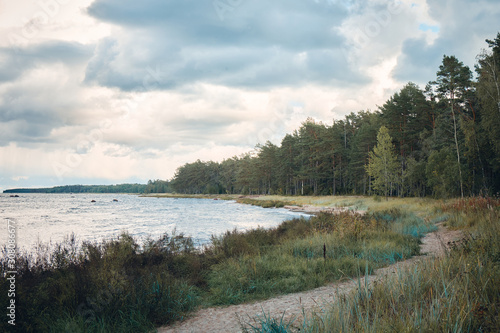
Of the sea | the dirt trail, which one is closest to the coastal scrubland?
the dirt trail

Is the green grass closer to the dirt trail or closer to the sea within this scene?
the dirt trail

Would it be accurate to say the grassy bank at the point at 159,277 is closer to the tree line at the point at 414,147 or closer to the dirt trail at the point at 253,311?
the dirt trail at the point at 253,311

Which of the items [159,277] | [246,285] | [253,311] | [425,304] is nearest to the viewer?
[425,304]

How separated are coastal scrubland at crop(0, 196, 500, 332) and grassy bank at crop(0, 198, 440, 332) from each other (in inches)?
0.9

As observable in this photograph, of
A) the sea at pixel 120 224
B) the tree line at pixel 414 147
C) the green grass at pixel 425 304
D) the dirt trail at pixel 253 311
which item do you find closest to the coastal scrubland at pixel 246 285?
the green grass at pixel 425 304

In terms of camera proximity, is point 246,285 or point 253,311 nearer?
point 253,311

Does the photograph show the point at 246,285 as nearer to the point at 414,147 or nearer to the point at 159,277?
the point at 159,277

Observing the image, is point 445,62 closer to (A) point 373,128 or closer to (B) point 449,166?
(B) point 449,166

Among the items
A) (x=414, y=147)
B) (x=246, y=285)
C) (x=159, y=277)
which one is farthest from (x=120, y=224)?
(x=414, y=147)

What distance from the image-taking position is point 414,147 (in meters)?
45.2

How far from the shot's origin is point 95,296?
221 inches

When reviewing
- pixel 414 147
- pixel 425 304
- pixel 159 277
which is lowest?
pixel 159 277

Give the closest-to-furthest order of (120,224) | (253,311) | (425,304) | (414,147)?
(425,304) → (253,311) → (120,224) → (414,147)

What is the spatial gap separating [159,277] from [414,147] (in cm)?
4689
